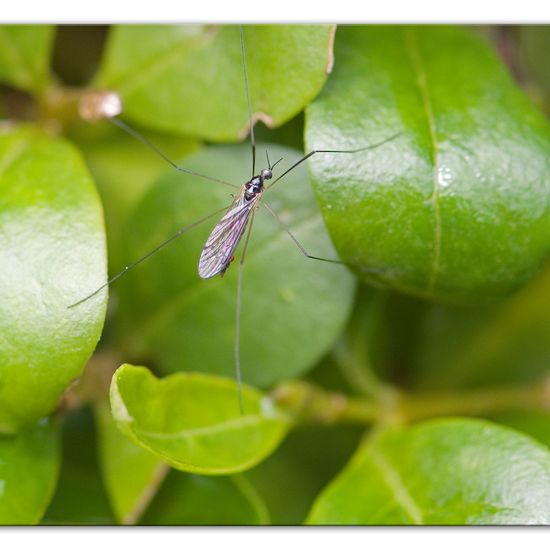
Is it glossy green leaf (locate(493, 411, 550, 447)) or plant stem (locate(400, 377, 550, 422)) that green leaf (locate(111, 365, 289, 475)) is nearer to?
plant stem (locate(400, 377, 550, 422))

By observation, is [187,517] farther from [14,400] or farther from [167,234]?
[167,234]

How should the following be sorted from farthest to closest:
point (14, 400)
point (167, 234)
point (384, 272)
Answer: point (167, 234)
point (384, 272)
point (14, 400)

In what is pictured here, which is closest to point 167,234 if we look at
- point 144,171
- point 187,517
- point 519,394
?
point 144,171

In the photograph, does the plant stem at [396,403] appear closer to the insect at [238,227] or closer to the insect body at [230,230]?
the insect at [238,227]

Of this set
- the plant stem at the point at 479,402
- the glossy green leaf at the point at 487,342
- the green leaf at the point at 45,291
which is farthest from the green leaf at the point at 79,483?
the glossy green leaf at the point at 487,342

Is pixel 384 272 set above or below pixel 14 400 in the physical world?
above

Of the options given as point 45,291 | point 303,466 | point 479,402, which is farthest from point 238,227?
point 479,402
